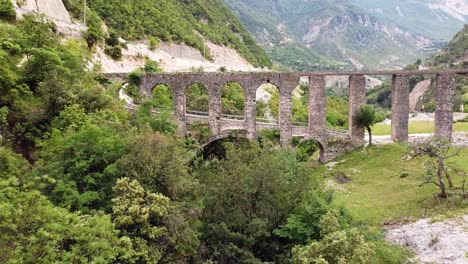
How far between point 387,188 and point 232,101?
26.6 meters

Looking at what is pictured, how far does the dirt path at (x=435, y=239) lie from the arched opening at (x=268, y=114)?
15.8 m

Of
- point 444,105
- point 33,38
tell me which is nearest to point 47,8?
→ point 33,38

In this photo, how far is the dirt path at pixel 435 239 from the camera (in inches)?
926

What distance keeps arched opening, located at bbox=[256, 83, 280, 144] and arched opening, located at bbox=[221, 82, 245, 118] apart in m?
2.32

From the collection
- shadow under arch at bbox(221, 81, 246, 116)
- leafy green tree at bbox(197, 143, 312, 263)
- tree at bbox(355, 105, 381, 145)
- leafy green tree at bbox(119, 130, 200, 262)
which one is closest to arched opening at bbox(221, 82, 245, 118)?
shadow under arch at bbox(221, 81, 246, 116)

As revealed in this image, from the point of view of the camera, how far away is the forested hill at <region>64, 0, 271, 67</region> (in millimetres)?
71188

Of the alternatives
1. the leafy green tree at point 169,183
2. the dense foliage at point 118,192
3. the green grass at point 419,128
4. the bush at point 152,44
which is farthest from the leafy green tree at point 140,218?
the bush at point 152,44

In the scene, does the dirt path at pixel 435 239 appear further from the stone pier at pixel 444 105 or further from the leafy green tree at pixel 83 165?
the leafy green tree at pixel 83 165

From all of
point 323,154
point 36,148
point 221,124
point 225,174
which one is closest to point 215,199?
point 225,174

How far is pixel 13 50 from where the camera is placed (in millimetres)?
29531

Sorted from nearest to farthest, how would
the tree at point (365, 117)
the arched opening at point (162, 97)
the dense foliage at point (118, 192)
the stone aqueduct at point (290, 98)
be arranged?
the dense foliage at point (118, 192) → the stone aqueduct at point (290, 98) → the tree at point (365, 117) → the arched opening at point (162, 97)

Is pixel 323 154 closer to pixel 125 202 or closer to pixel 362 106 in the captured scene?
pixel 362 106

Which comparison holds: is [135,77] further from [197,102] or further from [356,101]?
[356,101]

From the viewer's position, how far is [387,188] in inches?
1316
